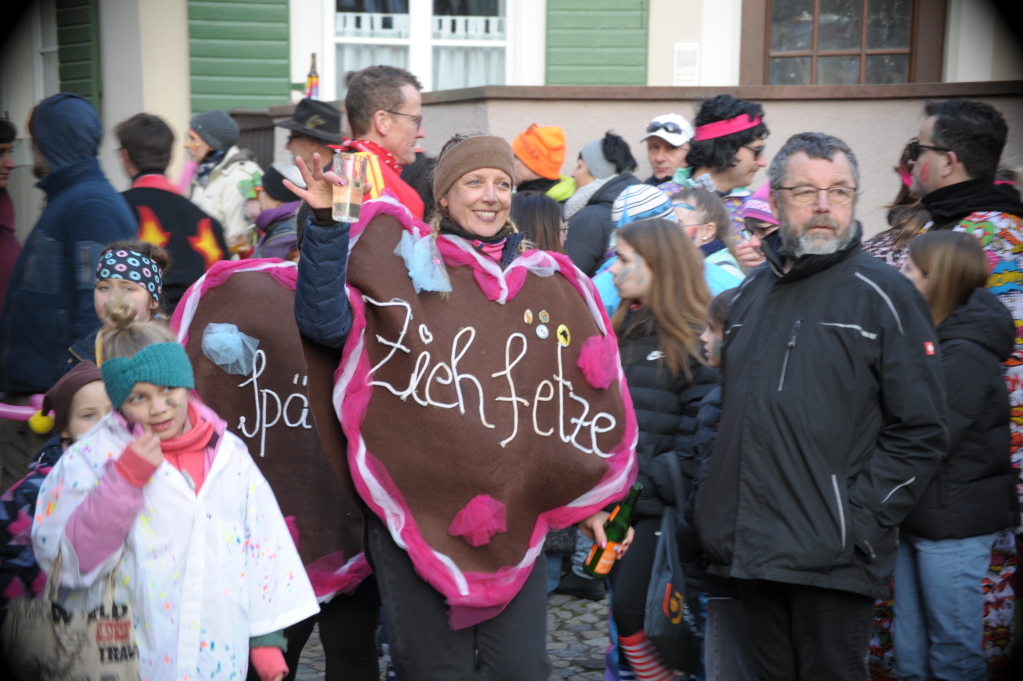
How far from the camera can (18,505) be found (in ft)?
9.37

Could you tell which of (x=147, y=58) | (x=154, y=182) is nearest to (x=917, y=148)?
(x=154, y=182)

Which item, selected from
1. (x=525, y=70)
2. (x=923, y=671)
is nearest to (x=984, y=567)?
(x=923, y=671)

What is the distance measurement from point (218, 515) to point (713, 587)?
1.59 metres

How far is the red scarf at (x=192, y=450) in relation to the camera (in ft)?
8.21

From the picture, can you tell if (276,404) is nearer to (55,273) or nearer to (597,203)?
(55,273)

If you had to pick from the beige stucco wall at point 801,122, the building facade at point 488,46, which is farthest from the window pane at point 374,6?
the beige stucco wall at point 801,122

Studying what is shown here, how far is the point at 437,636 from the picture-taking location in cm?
281

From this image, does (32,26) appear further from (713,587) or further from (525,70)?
(713,587)

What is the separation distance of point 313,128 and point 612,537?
9.69ft

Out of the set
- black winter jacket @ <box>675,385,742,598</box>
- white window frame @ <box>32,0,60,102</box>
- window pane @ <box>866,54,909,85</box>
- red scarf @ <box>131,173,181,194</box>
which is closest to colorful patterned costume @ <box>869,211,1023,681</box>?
black winter jacket @ <box>675,385,742,598</box>

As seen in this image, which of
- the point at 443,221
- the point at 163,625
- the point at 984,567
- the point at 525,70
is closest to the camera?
the point at 163,625

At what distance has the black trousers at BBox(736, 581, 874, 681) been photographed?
2809mm

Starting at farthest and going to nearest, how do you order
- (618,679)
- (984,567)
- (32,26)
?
(32,26)
(618,679)
(984,567)

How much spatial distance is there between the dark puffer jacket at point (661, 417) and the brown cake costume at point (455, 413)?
62 cm
